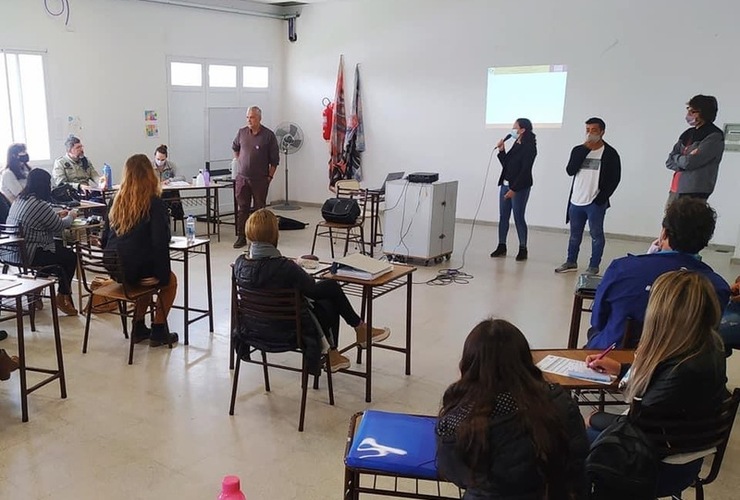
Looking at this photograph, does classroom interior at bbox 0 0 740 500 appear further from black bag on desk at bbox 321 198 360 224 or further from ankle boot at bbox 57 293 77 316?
black bag on desk at bbox 321 198 360 224

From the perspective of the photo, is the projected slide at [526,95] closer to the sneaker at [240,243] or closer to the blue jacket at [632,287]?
the sneaker at [240,243]

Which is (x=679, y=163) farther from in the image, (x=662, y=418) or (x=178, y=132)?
(x=178, y=132)

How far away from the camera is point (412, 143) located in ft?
30.2

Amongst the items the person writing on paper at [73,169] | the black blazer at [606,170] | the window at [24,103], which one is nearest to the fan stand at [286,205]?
the person writing on paper at [73,169]

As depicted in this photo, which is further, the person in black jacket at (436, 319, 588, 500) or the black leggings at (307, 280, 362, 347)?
the black leggings at (307, 280, 362, 347)

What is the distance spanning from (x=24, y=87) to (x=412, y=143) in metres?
5.04

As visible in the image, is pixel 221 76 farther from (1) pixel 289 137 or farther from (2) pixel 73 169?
(2) pixel 73 169

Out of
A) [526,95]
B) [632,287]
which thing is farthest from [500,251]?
[632,287]

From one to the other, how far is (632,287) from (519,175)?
4.05 meters

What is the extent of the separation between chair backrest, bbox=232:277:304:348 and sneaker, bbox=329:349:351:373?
251mm

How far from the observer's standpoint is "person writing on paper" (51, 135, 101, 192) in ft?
21.5

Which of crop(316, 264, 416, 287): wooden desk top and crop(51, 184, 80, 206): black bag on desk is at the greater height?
crop(51, 184, 80, 206): black bag on desk

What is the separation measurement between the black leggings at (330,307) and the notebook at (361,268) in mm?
95

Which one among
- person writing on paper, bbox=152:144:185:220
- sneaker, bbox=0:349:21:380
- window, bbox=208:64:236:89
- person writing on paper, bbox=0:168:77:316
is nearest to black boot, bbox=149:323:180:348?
person writing on paper, bbox=0:168:77:316
